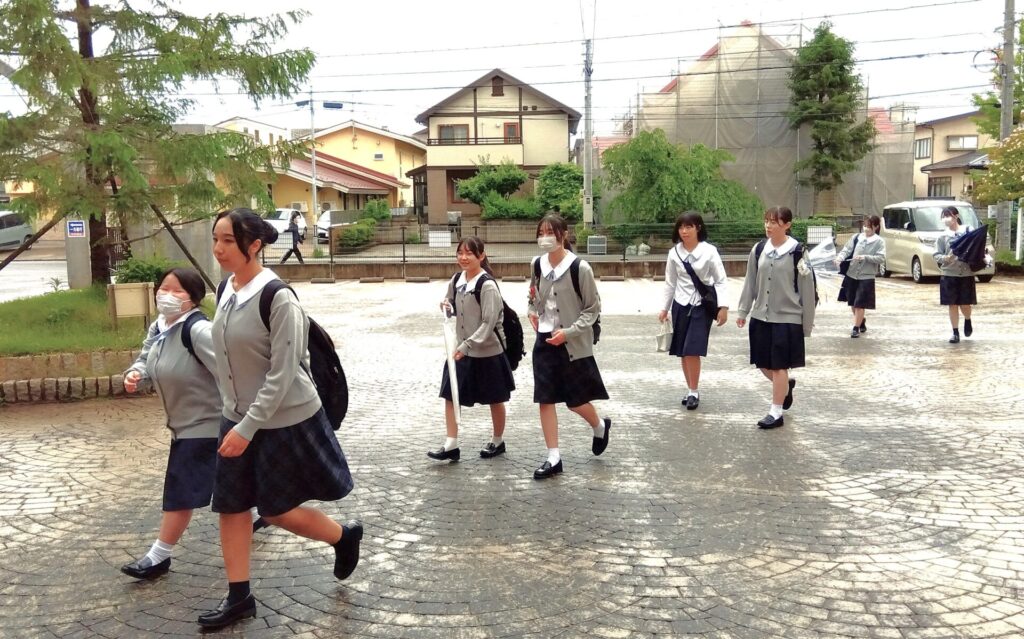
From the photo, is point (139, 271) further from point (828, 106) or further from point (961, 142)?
point (961, 142)

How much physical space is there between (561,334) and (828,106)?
3238 cm

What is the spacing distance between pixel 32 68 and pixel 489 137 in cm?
3467

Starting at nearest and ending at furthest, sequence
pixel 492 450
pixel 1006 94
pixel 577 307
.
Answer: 1. pixel 577 307
2. pixel 492 450
3. pixel 1006 94

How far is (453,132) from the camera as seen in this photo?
43.6 metres

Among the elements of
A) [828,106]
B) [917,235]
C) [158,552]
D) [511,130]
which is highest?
[511,130]

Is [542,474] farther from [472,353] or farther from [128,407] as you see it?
[128,407]

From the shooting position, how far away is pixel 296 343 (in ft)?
11.4

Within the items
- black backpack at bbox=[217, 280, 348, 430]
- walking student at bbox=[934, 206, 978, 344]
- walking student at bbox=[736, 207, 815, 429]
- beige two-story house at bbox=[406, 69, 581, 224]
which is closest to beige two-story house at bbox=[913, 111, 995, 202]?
beige two-story house at bbox=[406, 69, 581, 224]

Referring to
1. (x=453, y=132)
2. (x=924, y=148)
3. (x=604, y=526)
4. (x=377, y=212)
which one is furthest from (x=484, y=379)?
(x=924, y=148)

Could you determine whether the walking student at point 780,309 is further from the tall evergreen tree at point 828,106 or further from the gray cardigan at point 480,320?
the tall evergreen tree at point 828,106

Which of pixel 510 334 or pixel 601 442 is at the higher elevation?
pixel 510 334

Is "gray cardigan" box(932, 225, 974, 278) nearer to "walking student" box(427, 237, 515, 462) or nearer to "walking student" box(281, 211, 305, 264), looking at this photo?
"walking student" box(427, 237, 515, 462)

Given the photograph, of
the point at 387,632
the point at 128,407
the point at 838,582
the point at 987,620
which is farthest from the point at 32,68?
the point at 987,620

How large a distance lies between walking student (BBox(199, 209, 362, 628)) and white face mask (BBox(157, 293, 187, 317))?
1.83 feet
